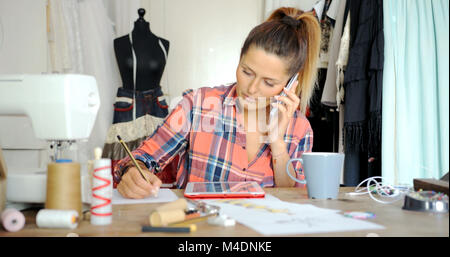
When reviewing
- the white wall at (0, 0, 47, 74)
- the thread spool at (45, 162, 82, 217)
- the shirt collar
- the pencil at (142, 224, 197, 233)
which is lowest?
the pencil at (142, 224, 197, 233)

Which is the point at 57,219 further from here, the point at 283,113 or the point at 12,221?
the point at 283,113

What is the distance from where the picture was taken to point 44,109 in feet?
2.85

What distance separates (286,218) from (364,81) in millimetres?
1669

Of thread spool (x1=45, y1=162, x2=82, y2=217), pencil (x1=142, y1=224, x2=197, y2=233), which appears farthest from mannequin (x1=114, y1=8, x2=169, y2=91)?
pencil (x1=142, y1=224, x2=197, y2=233)

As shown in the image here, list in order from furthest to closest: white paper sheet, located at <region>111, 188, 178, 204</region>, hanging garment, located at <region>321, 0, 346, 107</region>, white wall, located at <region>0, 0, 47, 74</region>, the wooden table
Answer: hanging garment, located at <region>321, 0, 346, 107</region> < white wall, located at <region>0, 0, 47, 74</region> < white paper sheet, located at <region>111, 188, 178, 204</region> < the wooden table

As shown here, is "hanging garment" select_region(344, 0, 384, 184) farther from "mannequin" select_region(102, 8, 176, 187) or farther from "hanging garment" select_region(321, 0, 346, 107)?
"mannequin" select_region(102, 8, 176, 187)

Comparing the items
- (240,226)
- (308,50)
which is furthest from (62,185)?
(308,50)

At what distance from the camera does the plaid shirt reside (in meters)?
1.46

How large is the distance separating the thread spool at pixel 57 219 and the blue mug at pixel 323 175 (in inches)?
21.7

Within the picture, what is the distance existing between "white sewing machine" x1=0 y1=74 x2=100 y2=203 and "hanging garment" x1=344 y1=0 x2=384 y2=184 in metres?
1.62

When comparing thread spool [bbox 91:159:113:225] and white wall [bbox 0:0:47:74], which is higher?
white wall [bbox 0:0:47:74]

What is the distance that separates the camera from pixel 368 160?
89.5 inches

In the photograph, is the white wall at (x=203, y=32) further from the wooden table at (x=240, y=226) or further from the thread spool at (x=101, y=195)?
the thread spool at (x=101, y=195)
